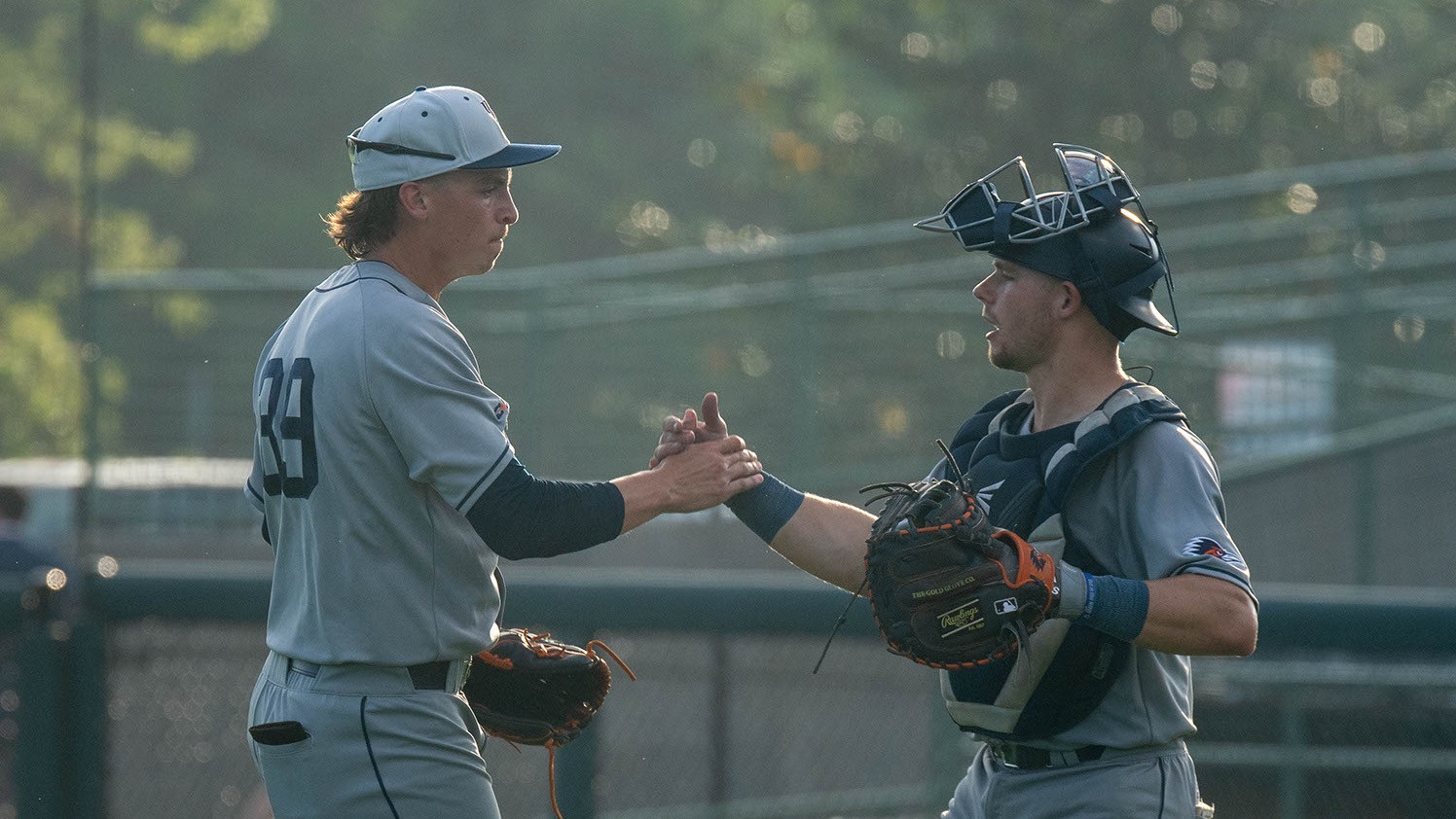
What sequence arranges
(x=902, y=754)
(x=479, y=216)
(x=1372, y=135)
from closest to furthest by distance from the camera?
(x=479, y=216), (x=902, y=754), (x=1372, y=135)

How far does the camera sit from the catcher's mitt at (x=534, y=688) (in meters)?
3.55

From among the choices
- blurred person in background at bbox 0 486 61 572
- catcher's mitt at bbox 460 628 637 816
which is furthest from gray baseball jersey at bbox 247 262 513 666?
blurred person in background at bbox 0 486 61 572

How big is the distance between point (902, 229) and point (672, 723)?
4507mm

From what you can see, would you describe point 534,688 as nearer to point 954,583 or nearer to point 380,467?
point 380,467

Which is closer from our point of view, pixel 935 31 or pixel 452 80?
pixel 935 31

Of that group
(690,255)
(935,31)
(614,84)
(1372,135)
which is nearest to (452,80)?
(614,84)

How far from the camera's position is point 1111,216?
3262 millimetres

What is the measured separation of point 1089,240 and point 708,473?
0.91 m

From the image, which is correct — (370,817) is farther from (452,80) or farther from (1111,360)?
(452,80)

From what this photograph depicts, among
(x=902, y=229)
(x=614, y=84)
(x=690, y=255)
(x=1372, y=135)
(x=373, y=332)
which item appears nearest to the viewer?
(x=373, y=332)

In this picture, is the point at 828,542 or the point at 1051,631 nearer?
the point at 1051,631

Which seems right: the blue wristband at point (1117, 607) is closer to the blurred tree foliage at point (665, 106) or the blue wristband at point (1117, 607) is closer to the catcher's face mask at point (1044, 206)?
the catcher's face mask at point (1044, 206)

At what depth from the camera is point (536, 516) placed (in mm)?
3057

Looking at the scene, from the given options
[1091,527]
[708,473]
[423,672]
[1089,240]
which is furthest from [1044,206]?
[423,672]
